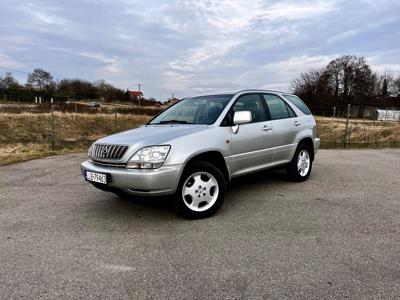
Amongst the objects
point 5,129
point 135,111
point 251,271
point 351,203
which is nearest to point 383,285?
point 251,271

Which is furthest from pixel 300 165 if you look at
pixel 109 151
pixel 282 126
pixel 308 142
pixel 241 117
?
pixel 109 151

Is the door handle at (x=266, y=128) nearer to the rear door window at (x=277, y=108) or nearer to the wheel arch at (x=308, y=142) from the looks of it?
the rear door window at (x=277, y=108)

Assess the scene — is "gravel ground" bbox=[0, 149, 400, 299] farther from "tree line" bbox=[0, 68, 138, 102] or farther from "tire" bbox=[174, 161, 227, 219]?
"tree line" bbox=[0, 68, 138, 102]

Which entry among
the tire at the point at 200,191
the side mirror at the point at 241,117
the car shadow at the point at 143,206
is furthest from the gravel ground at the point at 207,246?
the side mirror at the point at 241,117

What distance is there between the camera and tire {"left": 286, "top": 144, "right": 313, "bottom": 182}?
5721mm

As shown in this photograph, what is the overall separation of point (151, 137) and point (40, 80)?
83.5 meters

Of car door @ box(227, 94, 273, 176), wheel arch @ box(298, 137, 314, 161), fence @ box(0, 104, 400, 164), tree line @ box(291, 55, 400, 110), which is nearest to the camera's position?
car door @ box(227, 94, 273, 176)

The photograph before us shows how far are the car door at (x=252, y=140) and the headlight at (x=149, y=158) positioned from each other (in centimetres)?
113

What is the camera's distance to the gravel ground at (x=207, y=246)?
249 centimetres

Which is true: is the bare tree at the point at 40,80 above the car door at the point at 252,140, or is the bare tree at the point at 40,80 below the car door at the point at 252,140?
above

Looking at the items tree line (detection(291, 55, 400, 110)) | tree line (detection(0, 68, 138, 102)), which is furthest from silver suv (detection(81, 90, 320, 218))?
tree line (detection(0, 68, 138, 102))

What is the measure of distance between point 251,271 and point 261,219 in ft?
4.27

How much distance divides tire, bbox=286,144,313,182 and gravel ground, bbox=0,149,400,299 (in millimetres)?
447

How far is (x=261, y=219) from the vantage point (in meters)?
3.98
